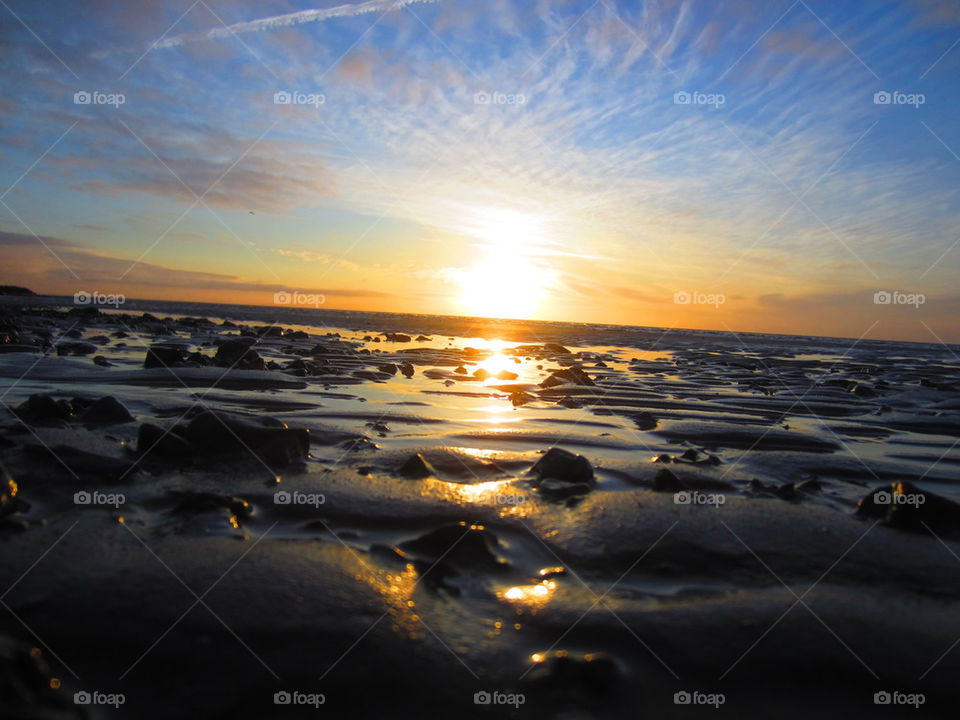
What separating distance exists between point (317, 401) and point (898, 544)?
740cm

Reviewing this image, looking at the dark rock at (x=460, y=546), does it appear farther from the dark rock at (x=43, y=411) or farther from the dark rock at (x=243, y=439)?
the dark rock at (x=43, y=411)

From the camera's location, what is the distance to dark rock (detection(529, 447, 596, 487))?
Result: 16.5ft

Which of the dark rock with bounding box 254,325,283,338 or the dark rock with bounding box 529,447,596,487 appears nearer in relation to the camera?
the dark rock with bounding box 529,447,596,487

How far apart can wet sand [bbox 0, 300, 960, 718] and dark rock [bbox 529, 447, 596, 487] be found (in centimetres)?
2

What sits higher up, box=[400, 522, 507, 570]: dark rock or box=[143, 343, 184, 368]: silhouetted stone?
box=[143, 343, 184, 368]: silhouetted stone

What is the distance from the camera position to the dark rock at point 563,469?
16.5 feet

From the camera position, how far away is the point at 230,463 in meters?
4.94

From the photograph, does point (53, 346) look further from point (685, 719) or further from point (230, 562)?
point (685, 719)

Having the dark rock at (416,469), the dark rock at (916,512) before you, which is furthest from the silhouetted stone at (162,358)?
the dark rock at (916,512)

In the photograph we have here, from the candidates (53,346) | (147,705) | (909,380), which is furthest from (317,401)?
(909,380)

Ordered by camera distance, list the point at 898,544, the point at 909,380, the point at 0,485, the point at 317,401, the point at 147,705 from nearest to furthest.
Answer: the point at 147,705 → the point at 0,485 → the point at 898,544 → the point at 317,401 → the point at 909,380

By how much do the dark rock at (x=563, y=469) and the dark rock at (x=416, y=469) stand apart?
3.22ft

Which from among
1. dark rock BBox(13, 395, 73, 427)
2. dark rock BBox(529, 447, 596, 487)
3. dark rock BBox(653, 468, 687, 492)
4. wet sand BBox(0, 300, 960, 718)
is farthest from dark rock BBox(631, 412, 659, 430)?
dark rock BBox(13, 395, 73, 427)

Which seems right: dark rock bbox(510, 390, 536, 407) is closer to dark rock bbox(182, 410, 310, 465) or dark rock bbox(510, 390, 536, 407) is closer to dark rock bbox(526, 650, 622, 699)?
dark rock bbox(182, 410, 310, 465)
